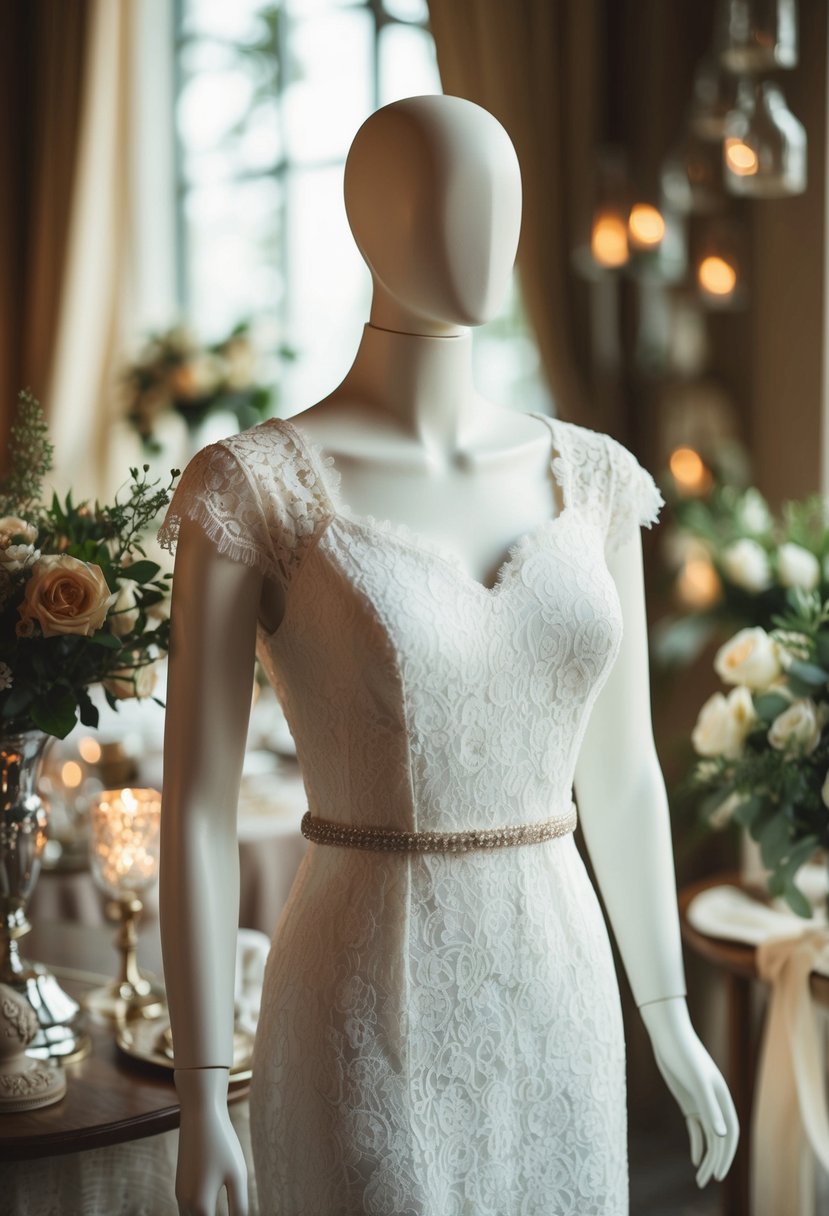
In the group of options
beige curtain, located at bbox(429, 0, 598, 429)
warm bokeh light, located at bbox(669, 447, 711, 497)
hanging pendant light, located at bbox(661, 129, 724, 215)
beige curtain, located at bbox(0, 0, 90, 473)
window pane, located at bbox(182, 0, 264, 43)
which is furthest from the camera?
beige curtain, located at bbox(0, 0, 90, 473)

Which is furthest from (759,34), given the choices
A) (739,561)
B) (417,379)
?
(417,379)

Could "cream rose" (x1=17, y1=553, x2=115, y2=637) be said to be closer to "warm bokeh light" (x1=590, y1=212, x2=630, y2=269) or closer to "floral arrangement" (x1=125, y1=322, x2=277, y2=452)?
"warm bokeh light" (x1=590, y1=212, x2=630, y2=269)

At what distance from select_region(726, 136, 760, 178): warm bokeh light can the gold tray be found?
2.17 metres

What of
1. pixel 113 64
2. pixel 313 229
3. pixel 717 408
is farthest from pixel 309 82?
pixel 717 408

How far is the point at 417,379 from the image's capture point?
1649 mm

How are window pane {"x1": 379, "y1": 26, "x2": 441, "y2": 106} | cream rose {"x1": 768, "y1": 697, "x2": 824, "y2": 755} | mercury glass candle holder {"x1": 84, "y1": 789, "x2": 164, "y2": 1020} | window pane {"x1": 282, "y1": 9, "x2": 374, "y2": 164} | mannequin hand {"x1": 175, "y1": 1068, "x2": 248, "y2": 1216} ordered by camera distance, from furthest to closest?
window pane {"x1": 282, "y1": 9, "x2": 374, "y2": 164} < window pane {"x1": 379, "y1": 26, "x2": 441, "y2": 106} < cream rose {"x1": 768, "y1": 697, "x2": 824, "y2": 755} < mercury glass candle holder {"x1": 84, "y1": 789, "x2": 164, "y2": 1020} < mannequin hand {"x1": 175, "y1": 1068, "x2": 248, "y2": 1216}

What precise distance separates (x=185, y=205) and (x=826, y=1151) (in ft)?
20.1

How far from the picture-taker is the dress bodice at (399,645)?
1522mm

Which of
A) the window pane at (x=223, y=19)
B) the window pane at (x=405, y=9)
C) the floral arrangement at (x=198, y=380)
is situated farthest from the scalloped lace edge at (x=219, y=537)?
the window pane at (x=223, y=19)

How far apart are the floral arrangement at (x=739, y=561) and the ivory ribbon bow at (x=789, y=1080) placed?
2.11 feet

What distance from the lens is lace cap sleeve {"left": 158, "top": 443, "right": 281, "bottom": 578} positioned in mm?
1513

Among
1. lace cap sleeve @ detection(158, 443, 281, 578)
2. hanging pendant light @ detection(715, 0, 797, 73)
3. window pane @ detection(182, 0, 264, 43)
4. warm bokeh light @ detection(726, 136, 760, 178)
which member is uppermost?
window pane @ detection(182, 0, 264, 43)

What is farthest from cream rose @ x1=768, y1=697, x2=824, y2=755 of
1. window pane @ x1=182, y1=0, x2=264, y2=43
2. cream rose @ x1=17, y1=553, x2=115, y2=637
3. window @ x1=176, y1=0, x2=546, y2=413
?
window pane @ x1=182, y1=0, x2=264, y2=43

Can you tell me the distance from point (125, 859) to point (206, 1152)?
0.83 meters
